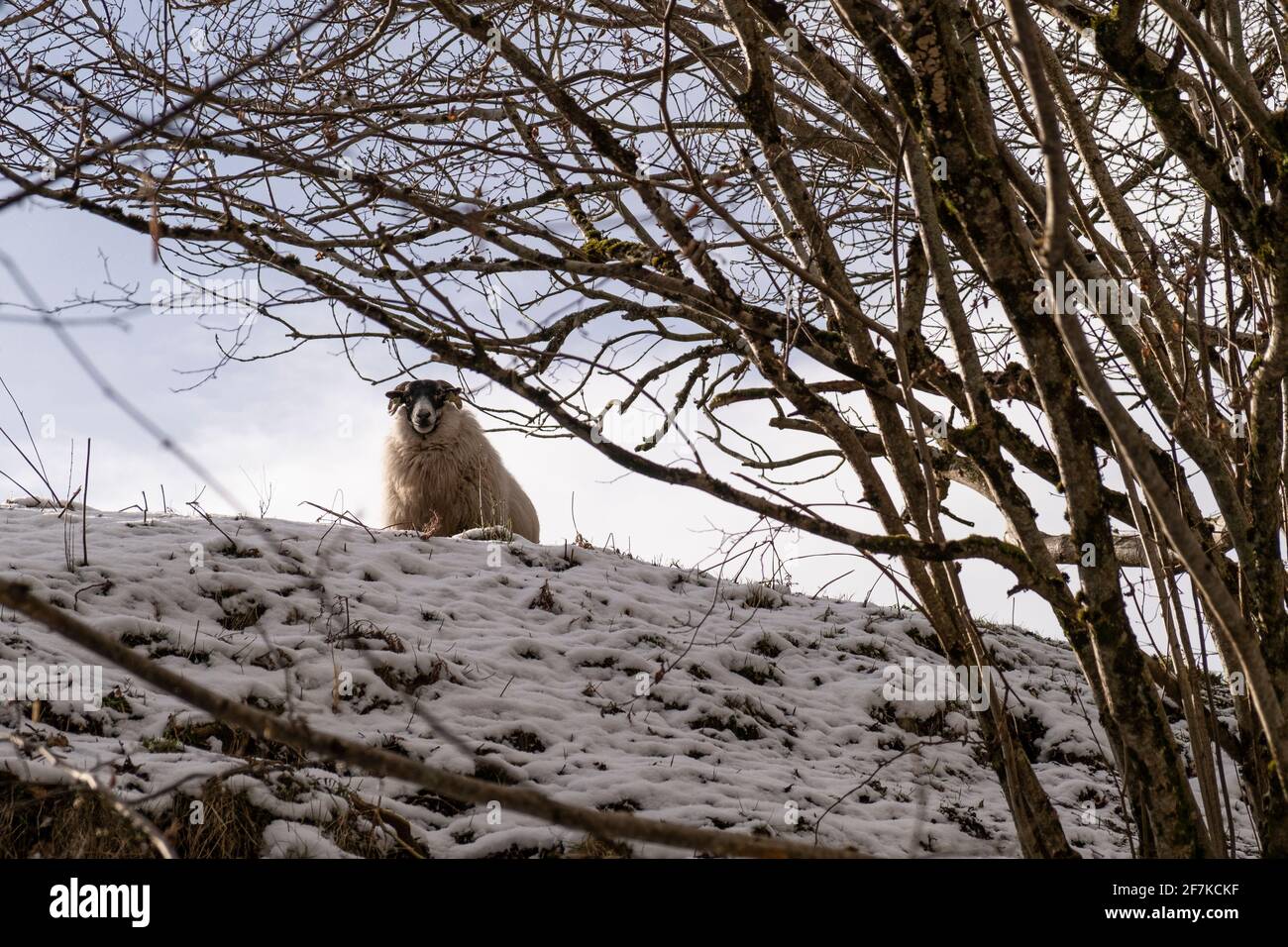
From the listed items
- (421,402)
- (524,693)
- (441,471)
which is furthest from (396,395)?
(524,693)

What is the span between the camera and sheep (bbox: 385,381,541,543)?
10109 mm

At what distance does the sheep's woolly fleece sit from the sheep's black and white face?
7.76 ft

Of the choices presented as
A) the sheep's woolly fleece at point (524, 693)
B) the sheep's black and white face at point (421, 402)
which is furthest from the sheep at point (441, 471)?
the sheep's woolly fleece at point (524, 693)

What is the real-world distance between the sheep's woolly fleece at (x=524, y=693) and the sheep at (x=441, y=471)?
2021 mm

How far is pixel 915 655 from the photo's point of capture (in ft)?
25.0

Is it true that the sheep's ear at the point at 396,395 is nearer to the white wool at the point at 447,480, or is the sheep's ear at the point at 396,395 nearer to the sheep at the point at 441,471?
the sheep at the point at 441,471

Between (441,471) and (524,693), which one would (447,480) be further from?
(524,693)

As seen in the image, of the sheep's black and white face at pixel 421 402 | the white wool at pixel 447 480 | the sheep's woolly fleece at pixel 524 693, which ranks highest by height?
the sheep's black and white face at pixel 421 402

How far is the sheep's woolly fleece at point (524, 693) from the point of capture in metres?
4.22

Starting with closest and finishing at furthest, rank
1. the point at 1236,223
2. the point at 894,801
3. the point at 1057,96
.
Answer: the point at 1236,223, the point at 1057,96, the point at 894,801

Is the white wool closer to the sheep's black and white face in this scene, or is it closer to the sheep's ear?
the sheep's black and white face

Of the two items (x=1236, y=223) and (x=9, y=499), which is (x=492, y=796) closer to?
(x=1236, y=223)

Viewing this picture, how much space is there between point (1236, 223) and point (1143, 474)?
167cm
